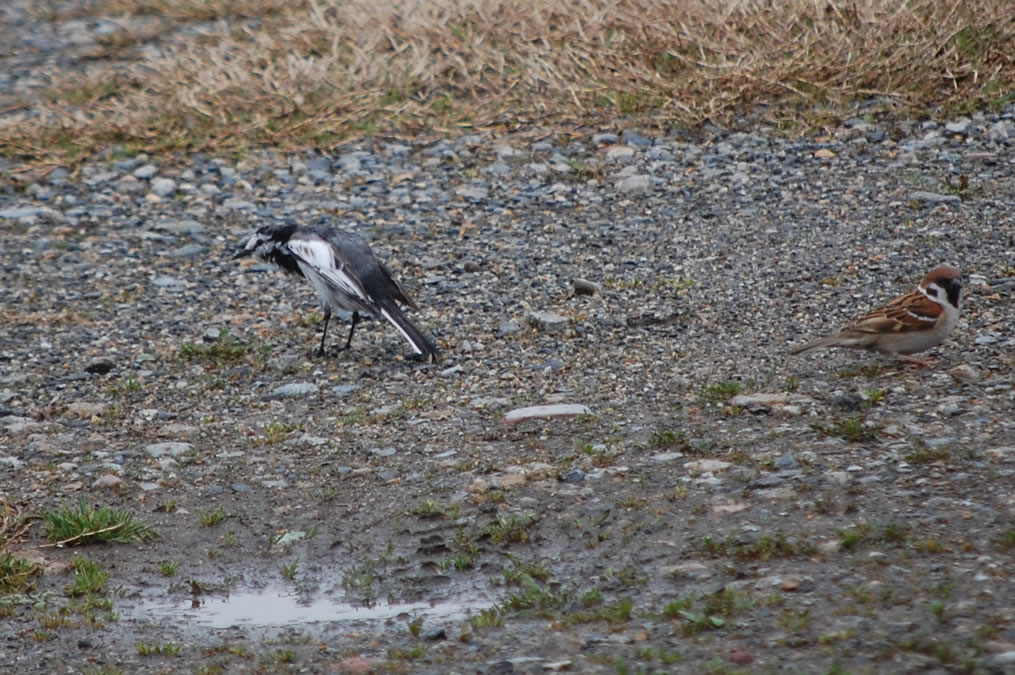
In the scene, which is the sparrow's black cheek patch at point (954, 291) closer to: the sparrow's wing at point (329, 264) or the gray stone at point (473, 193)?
the sparrow's wing at point (329, 264)

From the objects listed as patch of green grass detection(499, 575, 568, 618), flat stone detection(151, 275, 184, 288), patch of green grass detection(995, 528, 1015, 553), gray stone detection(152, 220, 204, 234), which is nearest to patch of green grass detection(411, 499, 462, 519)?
patch of green grass detection(499, 575, 568, 618)

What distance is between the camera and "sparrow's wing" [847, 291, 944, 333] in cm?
697

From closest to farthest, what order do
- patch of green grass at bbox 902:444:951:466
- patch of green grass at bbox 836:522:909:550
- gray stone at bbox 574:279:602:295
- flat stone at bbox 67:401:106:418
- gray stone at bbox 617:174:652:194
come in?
patch of green grass at bbox 836:522:909:550 → patch of green grass at bbox 902:444:951:466 → flat stone at bbox 67:401:106:418 → gray stone at bbox 574:279:602:295 → gray stone at bbox 617:174:652:194

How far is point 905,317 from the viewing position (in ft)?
22.9

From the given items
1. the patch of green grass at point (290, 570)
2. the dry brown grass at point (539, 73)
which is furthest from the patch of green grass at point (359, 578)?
the dry brown grass at point (539, 73)

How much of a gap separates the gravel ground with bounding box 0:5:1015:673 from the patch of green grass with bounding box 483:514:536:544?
0.02 metres

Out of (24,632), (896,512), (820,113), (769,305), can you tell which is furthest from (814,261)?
(24,632)

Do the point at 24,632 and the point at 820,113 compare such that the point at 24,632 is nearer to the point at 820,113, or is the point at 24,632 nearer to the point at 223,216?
the point at 223,216

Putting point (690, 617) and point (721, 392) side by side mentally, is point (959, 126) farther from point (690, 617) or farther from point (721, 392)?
point (690, 617)

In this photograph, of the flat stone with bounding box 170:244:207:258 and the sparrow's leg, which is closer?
the sparrow's leg

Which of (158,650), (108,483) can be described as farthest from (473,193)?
(158,650)

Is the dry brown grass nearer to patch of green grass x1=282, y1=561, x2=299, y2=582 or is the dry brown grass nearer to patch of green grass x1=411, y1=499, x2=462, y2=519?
patch of green grass x1=411, y1=499, x2=462, y2=519

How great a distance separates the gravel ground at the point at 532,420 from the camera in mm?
5000

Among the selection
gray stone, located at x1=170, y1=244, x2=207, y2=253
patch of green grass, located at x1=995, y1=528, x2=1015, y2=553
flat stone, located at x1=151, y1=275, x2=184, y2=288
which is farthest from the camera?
gray stone, located at x1=170, y1=244, x2=207, y2=253
